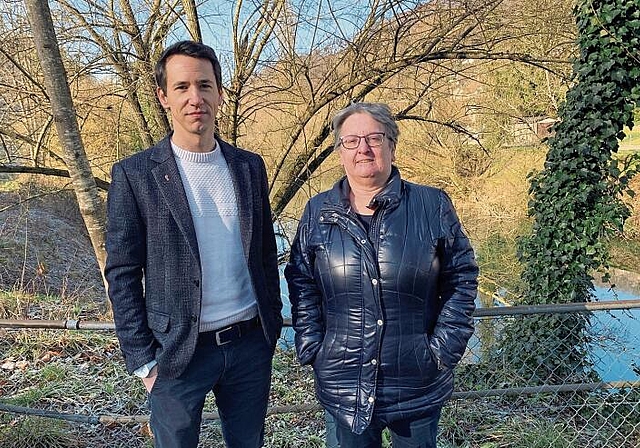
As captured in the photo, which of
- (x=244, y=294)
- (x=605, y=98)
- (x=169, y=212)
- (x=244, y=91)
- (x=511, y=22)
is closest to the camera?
(x=169, y=212)

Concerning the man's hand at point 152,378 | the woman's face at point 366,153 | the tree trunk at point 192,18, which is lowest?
the man's hand at point 152,378

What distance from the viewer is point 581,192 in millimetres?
4430

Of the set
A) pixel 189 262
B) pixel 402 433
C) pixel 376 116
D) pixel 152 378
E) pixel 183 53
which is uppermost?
pixel 183 53

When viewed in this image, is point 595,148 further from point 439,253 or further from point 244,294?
point 244,294

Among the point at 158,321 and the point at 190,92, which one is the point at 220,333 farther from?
the point at 190,92

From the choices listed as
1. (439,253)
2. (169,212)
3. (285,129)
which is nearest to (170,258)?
(169,212)

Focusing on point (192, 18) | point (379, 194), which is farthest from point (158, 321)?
point (192, 18)

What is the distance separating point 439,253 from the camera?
1.79 metres

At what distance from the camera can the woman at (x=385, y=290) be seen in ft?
5.69

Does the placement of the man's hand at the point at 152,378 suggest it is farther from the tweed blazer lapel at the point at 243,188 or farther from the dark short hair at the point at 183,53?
the dark short hair at the point at 183,53

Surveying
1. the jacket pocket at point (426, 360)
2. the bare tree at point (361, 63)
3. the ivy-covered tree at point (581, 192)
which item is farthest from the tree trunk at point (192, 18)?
the jacket pocket at point (426, 360)

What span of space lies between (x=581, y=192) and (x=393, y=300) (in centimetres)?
351

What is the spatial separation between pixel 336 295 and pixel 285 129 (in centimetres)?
453

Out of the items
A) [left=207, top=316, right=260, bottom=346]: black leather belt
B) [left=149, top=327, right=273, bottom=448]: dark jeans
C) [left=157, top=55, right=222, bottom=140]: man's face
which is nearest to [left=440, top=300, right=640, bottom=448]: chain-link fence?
[left=149, top=327, right=273, bottom=448]: dark jeans
